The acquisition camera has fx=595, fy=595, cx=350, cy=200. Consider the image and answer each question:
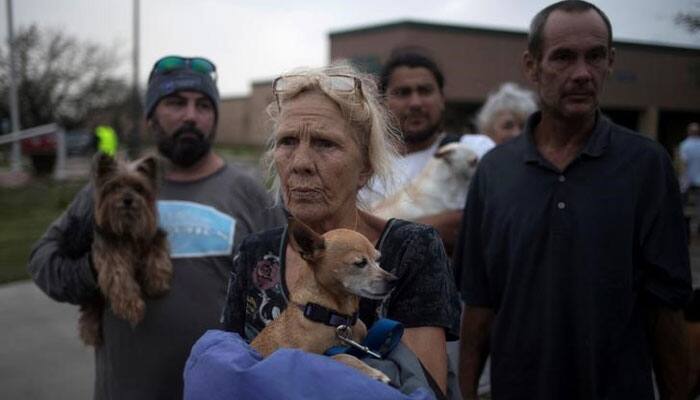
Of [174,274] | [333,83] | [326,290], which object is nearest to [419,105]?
[174,274]

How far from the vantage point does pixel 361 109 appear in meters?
1.88

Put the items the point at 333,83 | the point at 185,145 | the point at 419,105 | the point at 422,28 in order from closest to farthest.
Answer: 1. the point at 333,83
2. the point at 185,145
3. the point at 419,105
4. the point at 422,28

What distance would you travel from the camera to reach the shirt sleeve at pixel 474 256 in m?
2.70

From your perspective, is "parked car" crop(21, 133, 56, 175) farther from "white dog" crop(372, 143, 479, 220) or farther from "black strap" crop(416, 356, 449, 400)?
"black strap" crop(416, 356, 449, 400)

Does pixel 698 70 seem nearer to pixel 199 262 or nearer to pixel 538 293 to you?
pixel 538 293

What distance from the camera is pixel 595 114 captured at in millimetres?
2480

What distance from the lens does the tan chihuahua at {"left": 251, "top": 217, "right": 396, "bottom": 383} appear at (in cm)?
165

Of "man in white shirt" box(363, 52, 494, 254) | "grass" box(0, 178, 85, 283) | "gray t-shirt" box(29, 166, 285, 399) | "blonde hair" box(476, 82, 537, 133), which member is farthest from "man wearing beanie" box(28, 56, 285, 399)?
"grass" box(0, 178, 85, 283)

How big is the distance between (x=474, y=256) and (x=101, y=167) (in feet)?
6.88

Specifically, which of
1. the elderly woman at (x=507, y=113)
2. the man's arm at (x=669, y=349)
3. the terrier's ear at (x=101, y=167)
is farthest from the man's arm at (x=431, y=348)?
the elderly woman at (x=507, y=113)

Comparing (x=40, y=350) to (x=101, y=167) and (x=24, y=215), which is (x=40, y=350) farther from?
(x=24, y=215)

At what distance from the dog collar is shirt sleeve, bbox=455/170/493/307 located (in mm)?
1165

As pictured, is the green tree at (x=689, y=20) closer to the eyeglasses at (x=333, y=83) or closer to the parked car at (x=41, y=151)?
the eyeglasses at (x=333, y=83)

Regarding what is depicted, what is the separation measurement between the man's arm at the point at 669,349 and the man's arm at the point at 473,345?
670 millimetres
